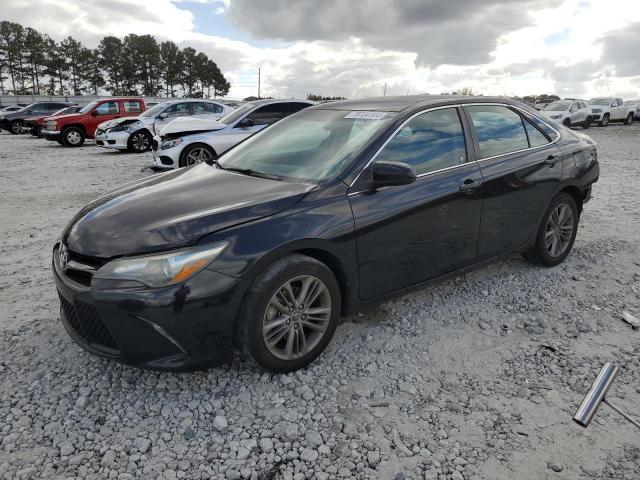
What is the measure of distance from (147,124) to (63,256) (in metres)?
12.8

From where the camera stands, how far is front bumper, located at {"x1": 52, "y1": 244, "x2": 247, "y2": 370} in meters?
2.46

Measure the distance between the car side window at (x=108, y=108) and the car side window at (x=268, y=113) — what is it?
9.46 m

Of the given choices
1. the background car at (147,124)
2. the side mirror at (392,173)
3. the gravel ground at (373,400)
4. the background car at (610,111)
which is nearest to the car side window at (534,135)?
the gravel ground at (373,400)

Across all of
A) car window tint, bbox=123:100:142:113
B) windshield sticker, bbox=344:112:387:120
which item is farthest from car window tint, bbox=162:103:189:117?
windshield sticker, bbox=344:112:387:120

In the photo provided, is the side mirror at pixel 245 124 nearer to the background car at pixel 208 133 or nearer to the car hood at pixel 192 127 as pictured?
the background car at pixel 208 133

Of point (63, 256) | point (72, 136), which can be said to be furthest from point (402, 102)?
point (72, 136)

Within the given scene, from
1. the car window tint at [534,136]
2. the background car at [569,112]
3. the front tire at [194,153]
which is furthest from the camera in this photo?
the background car at [569,112]

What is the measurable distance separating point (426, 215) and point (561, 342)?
1.26 m

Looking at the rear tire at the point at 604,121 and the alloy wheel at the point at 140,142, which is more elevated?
the rear tire at the point at 604,121

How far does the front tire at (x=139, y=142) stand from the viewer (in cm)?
1450

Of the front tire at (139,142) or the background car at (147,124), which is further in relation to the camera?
the front tire at (139,142)

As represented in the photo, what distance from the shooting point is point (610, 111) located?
27.4 meters

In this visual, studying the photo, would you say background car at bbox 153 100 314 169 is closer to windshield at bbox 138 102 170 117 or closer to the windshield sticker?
windshield at bbox 138 102 170 117

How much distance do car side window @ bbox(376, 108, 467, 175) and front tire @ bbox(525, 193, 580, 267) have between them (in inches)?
50.9
